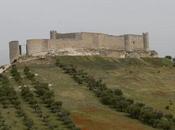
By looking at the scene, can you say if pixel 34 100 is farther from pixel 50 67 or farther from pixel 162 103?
pixel 50 67

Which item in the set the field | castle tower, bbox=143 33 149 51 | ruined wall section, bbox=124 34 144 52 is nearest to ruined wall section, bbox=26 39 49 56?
the field

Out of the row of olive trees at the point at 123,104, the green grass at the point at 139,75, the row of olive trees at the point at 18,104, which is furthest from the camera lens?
the green grass at the point at 139,75

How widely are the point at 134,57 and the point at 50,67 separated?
2291cm

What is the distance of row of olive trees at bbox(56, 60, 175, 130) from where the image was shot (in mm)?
74625

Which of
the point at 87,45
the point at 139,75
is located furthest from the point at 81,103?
the point at 87,45

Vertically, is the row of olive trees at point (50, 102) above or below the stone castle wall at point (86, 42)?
below

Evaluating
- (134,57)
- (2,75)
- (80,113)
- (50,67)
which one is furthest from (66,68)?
(80,113)

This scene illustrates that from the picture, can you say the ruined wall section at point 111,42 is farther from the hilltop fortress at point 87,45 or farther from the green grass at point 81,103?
the green grass at point 81,103

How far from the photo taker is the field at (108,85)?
73500 mm

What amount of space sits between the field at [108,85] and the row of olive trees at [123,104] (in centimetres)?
104

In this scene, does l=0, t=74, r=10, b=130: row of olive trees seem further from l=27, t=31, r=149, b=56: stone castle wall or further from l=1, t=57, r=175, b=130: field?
l=27, t=31, r=149, b=56: stone castle wall

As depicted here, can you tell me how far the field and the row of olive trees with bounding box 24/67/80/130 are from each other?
2.92 feet

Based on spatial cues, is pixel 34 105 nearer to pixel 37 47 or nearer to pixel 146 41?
pixel 37 47

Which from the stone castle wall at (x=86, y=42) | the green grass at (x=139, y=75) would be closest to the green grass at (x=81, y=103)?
the green grass at (x=139, y=75)
